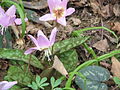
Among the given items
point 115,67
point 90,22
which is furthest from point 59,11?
point 90,22

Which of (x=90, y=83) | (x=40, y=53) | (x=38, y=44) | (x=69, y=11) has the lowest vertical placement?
(x=90, y=83)

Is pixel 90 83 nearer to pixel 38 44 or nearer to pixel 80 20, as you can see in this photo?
pixel 38 44

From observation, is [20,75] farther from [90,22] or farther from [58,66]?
[90,22]

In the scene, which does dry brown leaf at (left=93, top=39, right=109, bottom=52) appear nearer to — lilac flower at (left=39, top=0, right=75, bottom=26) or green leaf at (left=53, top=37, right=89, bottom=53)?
green leaf at (left=53, top=37, right=89, bottom=53)

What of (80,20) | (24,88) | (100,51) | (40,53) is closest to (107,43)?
(100,51)

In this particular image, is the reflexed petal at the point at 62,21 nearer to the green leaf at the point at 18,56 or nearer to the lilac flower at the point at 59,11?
the lilac flower at the point at 59,11

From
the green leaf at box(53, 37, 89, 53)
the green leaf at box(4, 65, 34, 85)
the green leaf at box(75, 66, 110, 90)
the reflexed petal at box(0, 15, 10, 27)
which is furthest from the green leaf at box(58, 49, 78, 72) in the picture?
the reflexed petal at box(0, 15, 10, 27)
